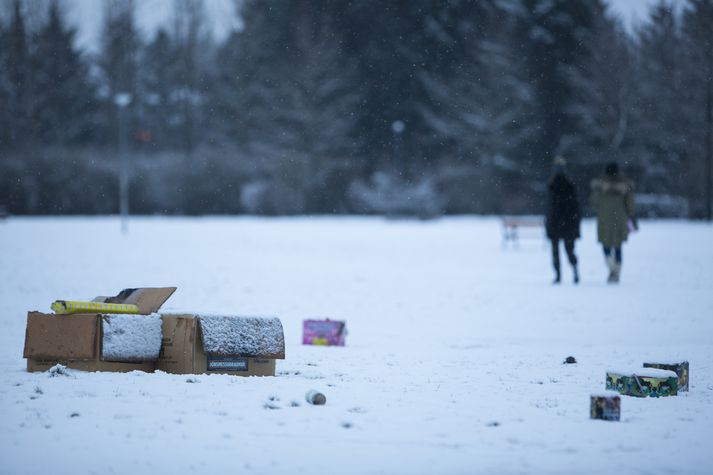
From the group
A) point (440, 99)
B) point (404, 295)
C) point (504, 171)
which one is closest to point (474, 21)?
point (440, 99)

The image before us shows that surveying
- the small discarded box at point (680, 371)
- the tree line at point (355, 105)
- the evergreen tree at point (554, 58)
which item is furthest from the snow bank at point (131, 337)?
the evergreen tree at point (554, 58)

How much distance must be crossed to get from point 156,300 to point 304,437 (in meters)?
2.81

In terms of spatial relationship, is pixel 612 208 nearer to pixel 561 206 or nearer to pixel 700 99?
pixel 561 206

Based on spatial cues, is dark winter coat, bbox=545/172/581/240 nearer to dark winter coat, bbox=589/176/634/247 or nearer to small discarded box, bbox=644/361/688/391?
dark winter coat, bbox=589/176/634/247

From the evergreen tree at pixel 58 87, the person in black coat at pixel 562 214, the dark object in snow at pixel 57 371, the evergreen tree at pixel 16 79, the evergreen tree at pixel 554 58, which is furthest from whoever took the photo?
the evergreen tree at pixel 58 87

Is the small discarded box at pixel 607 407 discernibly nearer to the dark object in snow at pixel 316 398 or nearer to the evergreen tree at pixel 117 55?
the dark object in snow at pixel 316 398

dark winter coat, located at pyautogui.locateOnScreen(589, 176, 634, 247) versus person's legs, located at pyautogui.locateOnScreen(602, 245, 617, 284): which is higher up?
dark winter coat, located at pyautogui.locateOnScreen(589, 176, 634, 247)

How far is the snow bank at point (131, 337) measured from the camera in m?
7.62

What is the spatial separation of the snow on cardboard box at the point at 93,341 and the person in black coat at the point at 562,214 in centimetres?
1020

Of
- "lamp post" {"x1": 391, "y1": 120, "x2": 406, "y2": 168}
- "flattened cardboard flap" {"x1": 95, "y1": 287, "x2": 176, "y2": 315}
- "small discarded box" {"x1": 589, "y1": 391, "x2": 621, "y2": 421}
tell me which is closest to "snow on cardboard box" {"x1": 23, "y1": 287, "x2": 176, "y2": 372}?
"flattened cardboard flap" {"x1": 95, "y1": 287, "x2": 176, "y2": 315}

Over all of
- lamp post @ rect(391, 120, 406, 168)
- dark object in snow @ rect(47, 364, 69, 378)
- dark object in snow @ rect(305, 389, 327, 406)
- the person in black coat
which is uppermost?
lamp post @ rect(391, 120, 406, 168)

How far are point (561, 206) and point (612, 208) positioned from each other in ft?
2.65

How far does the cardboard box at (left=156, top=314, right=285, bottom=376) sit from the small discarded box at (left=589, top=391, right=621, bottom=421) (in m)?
2.64

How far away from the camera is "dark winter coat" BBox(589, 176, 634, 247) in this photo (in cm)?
1675
